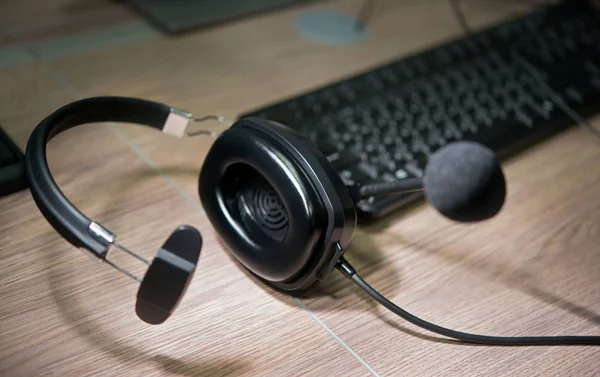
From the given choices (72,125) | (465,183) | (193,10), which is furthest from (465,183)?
(193,10)

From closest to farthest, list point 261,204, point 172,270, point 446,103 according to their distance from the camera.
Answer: point 172,270 < point 261,204 < point 446,103

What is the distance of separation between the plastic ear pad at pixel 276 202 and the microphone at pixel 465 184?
2.8 inches

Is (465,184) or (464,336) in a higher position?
(465,184)

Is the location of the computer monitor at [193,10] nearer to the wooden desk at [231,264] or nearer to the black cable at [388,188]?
the wooden desk at [231,264]

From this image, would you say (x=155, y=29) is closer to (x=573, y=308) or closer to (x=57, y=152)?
(x=57, y=152)

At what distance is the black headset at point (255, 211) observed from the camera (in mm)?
351

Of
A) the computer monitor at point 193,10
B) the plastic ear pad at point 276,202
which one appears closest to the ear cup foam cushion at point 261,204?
the plastic ear pad at point 276,202

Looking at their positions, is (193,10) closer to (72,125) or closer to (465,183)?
(72,125)

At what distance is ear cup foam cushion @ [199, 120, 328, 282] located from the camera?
1.33 feet

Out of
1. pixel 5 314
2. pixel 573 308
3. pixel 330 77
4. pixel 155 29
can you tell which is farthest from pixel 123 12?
pixel 573 308

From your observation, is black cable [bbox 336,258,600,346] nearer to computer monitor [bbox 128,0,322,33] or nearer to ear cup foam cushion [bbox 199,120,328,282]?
ear cup foam cushion [bbox 199,120,328,282]

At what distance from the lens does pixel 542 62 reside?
0.74 m

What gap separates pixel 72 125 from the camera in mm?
440

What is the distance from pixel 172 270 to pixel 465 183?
17 cm
